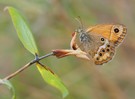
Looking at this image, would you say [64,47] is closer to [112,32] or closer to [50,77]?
[112,32]

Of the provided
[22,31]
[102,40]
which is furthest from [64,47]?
[22,31]

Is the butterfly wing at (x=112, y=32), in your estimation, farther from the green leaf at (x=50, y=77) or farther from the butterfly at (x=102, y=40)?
the green leaf at (x=50, y=77)

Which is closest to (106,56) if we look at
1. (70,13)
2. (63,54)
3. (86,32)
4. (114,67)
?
(86,32)

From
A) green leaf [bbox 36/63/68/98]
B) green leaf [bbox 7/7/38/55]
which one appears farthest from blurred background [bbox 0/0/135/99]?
green leaf [bbox 36/63/68/98]

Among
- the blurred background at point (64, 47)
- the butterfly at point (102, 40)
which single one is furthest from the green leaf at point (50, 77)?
the blurred background at point (64, 47)

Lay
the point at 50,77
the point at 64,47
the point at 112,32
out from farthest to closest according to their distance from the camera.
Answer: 1. the point at 64,47
2. the point at 112,32
3. the point at 50,77

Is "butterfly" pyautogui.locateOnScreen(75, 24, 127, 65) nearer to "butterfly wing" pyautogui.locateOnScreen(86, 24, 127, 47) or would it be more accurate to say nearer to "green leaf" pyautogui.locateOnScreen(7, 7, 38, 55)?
"butterfly wing" pyautogui.locateOnScreen(86, 24, 127, 47)
